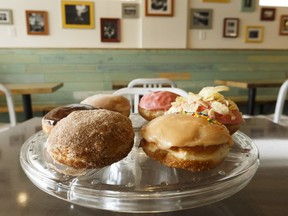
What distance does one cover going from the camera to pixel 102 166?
586 millimetres

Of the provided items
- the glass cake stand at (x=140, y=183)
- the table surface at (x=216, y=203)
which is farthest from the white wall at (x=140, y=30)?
the glass cake stand at (x=140, y=183)

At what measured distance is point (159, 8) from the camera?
3.54 m

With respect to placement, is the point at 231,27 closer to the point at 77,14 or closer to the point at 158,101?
the point at 77,14

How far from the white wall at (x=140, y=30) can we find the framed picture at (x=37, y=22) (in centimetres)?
5

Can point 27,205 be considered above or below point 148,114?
below

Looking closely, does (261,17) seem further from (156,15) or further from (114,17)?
(114,17)

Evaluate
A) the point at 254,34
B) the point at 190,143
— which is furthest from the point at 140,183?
the point at 254,34

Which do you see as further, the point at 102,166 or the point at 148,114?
the point at 148,114

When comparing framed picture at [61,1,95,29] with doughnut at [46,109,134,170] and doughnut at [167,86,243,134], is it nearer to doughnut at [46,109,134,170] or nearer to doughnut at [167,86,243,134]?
doughnut at [167,86,243,134]

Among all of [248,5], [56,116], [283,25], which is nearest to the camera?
[56,116]

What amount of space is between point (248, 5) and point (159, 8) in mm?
1366

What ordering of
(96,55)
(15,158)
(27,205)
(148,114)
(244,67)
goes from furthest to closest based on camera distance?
(244,67)
(96,55)
(148,114)
(15,158)
(27,205)

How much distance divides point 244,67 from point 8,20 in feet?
11.4

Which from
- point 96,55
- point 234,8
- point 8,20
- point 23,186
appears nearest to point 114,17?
point 96,55
